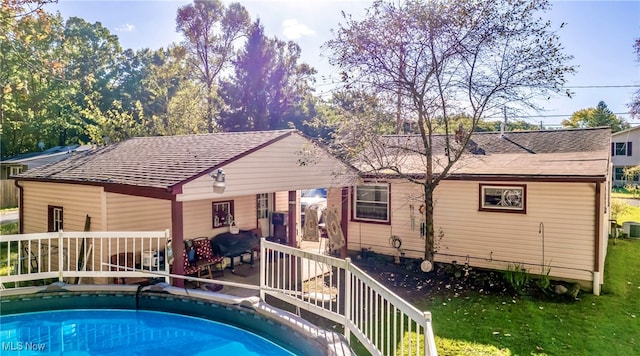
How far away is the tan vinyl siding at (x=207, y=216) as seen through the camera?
34.3 feet

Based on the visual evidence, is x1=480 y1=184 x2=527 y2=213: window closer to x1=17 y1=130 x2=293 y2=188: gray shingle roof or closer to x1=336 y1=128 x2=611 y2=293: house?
x1=336 y1=128 x2=611 y2=293: house

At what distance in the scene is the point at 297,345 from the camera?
18.9ft

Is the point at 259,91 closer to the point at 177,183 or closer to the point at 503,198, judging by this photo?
the point at 503,198

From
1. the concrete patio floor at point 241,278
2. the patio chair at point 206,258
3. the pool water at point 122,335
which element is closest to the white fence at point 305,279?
the concrete patio floor at point 241,278

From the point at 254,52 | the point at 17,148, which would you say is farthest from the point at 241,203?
the point at 17,148

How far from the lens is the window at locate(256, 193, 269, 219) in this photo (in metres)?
12.7

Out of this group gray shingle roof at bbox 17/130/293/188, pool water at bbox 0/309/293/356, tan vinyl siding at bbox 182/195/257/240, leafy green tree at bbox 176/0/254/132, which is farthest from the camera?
leafy green tree at bbox 176/0/254/132

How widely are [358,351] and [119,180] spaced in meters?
5.72

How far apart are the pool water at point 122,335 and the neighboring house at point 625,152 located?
3670 centimetres

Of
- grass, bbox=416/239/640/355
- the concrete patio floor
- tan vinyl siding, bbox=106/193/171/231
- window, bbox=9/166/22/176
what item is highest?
window, bbox=9/166/22/176

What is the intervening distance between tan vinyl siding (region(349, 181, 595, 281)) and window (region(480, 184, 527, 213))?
0.12 metres

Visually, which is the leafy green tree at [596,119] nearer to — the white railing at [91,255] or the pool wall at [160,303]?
the pool wall at [160,303]

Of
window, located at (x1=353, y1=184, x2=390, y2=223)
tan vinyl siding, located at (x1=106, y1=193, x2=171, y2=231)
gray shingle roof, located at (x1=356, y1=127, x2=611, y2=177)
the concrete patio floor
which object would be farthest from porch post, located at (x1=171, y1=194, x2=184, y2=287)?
window, located at (x1=353, y1=184, x2=390, y2=223)

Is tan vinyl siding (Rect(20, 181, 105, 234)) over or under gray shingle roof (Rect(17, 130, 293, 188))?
under
